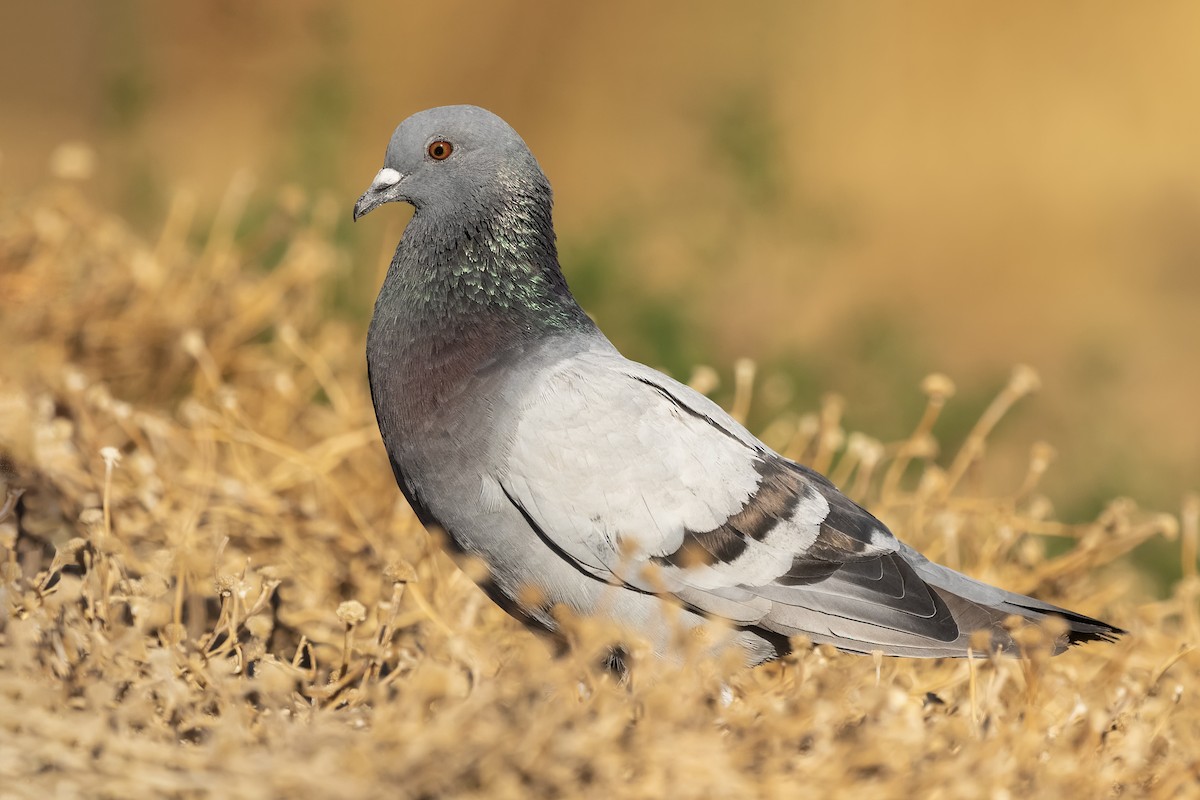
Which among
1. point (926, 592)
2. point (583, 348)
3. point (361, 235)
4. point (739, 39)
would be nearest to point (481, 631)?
point (583, 348)

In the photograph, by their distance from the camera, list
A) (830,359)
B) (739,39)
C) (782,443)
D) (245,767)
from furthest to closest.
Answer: (739,39) → (830,359) → (782,443) → (245,767)

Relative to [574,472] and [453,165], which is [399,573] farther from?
[453,165]

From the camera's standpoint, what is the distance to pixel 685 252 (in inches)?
267

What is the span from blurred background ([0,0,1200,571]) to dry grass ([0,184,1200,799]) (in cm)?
155

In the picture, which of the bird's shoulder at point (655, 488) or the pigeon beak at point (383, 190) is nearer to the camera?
the bird's shoulder at point (655, 488)

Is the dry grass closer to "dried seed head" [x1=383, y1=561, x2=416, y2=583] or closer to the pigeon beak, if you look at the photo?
"dried seed head" [x1=383, y1=561, x2=416, y2=583]

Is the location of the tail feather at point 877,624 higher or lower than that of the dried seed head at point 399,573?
lower

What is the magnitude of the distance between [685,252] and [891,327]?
115 centimetres

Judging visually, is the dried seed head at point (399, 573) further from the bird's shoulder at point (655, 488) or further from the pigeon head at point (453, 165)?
the pigeon head at point (453, 165)

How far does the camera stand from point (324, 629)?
362 cm

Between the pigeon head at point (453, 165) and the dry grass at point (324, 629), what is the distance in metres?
0.98

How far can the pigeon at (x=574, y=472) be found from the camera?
2912mm

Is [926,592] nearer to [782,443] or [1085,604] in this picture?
[1085,604]

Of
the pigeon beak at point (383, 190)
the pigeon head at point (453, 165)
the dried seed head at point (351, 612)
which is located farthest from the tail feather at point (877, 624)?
the pigeon beak at point (383, 190)
